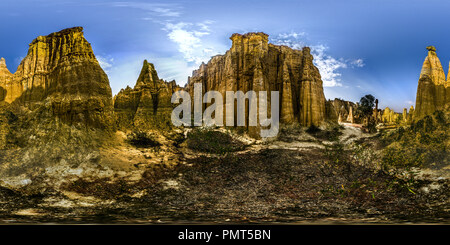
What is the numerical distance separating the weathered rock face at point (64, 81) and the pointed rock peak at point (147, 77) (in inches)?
425

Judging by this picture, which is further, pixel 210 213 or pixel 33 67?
pixel 33 67

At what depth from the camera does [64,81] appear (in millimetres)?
31406

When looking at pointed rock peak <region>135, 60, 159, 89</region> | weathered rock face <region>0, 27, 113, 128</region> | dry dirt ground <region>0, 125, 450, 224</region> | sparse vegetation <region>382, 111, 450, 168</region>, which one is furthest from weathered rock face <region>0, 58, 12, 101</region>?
sparse vegetation <region>382, 111, 450, 168</region>

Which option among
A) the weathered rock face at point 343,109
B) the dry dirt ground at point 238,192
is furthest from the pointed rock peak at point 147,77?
the weathered rock face at point 343,109

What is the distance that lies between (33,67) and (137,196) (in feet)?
75.0

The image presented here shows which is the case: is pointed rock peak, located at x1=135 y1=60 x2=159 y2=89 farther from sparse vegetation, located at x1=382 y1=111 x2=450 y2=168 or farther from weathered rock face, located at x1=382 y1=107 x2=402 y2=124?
weathered rock face, located at x1=382 y1=107 x2=402 y2=124

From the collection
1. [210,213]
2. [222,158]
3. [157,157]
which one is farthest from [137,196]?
[222,158]

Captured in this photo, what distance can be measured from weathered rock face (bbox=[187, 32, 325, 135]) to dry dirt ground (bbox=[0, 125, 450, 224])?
18.1 meters

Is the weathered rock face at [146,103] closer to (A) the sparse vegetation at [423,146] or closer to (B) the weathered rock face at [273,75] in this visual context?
(B) the weathered rock face at [273,75]

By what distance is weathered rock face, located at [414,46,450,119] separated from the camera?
116 feet

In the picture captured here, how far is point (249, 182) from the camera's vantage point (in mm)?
27500

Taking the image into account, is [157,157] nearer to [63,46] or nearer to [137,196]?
[137,196]

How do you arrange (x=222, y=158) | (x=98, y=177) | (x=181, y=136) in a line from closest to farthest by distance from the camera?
(x=98, y=177), (x=222, y=158), (x=181, y=136)

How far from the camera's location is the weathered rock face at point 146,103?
39494 mm
